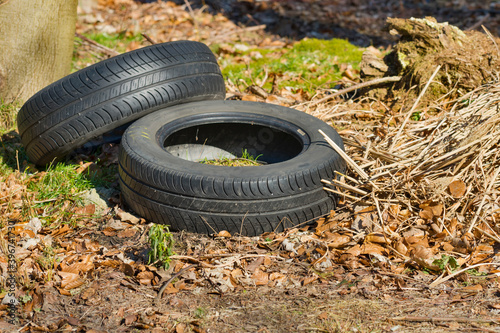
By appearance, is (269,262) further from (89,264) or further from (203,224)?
(89,264)

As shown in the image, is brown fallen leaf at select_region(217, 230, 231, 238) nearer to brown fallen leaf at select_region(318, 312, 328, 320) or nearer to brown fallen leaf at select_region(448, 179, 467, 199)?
brown fallen leaf at select_region(318, 312, 328, 320)

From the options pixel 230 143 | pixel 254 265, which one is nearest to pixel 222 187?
pixel 254 265

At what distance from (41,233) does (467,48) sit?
4.76 m

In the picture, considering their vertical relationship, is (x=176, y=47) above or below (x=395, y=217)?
above

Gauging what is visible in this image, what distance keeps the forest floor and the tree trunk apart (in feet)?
2.36

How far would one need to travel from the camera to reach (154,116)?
4.36 m

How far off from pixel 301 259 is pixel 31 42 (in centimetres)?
407

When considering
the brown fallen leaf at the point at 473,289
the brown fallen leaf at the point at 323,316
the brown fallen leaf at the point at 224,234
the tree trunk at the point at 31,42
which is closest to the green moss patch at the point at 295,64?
the tree trunk at the point at 31,42

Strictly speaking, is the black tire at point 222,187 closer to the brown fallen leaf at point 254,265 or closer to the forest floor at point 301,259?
the forest floor at point 301,259

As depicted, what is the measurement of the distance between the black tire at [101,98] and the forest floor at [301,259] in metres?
0.40

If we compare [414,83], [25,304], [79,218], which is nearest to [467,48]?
[414,83]

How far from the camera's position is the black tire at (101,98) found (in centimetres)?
422

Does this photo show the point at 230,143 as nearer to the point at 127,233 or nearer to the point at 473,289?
the point at 127,233

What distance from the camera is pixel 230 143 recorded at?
4.87 m
